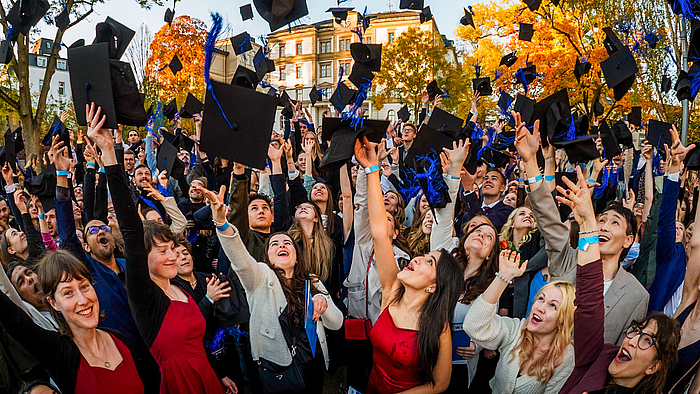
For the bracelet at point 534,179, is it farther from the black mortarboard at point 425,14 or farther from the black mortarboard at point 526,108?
the black mortarboard at point 425,14

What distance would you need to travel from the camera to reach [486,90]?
6793 millimetres

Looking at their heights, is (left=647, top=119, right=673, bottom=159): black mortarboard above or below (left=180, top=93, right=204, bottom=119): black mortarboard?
below

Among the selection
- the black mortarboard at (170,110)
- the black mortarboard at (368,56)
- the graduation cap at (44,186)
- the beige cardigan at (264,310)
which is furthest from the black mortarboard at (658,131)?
the black mortarboard at (170,110)

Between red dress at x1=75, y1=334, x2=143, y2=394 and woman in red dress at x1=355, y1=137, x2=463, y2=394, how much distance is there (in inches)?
51.9

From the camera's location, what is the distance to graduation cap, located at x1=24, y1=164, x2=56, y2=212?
12.1 ft

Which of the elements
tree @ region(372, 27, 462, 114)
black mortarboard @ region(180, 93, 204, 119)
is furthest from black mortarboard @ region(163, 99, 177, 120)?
tree @ region(372, 27, 462, 114)

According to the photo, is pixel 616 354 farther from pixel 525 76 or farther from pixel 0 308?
pixel 525 76

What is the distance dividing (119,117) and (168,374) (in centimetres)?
138

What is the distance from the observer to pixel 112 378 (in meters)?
2.21

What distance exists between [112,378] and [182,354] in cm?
40

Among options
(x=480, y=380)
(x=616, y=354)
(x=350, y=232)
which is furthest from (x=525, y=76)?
(x=616, y=354)

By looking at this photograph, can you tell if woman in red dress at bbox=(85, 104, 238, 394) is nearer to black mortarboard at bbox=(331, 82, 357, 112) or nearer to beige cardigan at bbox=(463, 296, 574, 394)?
beige cardigan at bbox=(463, 296, 574, 394)

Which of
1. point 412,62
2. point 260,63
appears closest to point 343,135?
point 260,63

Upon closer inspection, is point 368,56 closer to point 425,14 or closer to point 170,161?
point 170,161
